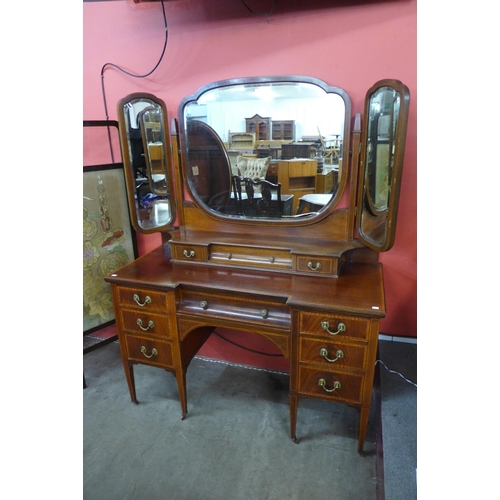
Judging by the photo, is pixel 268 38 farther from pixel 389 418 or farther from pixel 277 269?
pixel 389 418

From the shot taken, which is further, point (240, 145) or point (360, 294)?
point (240, 145)

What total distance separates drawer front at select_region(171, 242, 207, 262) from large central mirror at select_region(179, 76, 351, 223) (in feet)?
0.86

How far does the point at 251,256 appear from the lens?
1.63m

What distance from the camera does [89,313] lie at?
6.62ft

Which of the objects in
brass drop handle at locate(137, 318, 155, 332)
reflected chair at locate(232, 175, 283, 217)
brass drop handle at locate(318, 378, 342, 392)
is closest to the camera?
brass drop handle at locate(318, 378, 342, 392)

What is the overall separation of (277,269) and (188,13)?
4.36 feet

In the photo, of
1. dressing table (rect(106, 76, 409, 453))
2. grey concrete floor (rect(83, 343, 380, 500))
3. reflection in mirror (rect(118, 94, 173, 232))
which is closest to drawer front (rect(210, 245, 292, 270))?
dressing table (rect(106, 76, 409, 453))

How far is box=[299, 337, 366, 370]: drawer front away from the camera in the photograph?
1313 mm

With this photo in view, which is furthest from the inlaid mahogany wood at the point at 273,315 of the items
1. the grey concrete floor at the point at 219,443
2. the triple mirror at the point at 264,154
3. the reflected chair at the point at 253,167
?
the reflected chair at the point at 253,167

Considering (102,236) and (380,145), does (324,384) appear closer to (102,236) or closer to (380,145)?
(380,145)

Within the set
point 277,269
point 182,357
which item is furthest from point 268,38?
point 182,357

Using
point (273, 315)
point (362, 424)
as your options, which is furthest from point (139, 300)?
point (362, 424)

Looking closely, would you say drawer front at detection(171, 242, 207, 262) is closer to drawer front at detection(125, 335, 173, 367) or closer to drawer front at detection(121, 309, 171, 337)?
drawer front at detection(121, 309, 171, 337)

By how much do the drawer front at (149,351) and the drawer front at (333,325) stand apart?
2.26 feet
